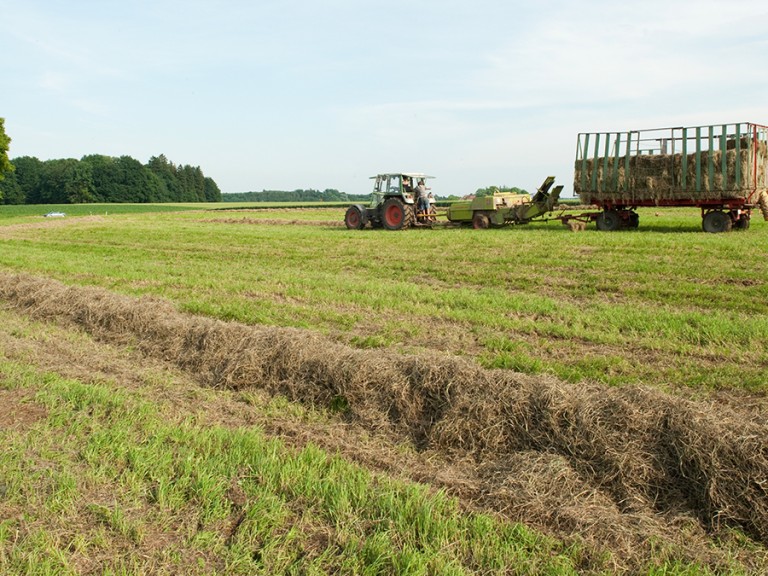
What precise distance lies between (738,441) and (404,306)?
5.58 meters

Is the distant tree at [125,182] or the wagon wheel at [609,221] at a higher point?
the distant tree at [125,182]

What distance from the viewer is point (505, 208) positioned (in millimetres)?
21156

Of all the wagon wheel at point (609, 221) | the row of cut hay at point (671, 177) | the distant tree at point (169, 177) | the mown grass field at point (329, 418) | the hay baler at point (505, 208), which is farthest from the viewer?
the distant tree at point (169, 177)

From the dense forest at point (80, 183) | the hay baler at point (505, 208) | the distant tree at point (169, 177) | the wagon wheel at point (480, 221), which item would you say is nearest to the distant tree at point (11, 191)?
the dense forest at point (80, 183)

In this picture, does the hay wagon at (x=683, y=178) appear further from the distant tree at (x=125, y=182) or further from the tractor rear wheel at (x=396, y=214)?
the distant tree at (x=125, y=182)

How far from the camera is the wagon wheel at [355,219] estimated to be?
928 inches

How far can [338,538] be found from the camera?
336 cm

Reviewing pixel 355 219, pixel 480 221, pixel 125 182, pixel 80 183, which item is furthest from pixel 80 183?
pixel 480 221

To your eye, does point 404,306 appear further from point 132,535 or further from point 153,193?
point 153,193

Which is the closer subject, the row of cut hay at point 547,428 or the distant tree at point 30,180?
the row of cut hay at point 547,428

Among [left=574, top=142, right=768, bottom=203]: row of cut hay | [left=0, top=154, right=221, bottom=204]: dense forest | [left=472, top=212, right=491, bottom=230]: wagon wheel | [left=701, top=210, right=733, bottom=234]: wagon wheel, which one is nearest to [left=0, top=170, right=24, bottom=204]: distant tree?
[left=0, top=154, right=221, bottom=204]: dense forest

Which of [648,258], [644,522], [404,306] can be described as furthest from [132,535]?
[648,258]

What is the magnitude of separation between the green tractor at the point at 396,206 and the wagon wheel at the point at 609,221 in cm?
613

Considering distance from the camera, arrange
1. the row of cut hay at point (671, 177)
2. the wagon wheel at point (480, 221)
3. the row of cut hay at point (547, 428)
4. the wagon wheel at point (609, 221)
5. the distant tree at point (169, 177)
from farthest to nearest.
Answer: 1. the distant tree at point (169, 177)
2. the wagon wheel at point (480, 221)
3. the wagon wheel at point (609, 221)
4. the row of cut hay at point (671, 177)
5. the row of cut hay at point (547, 428)
